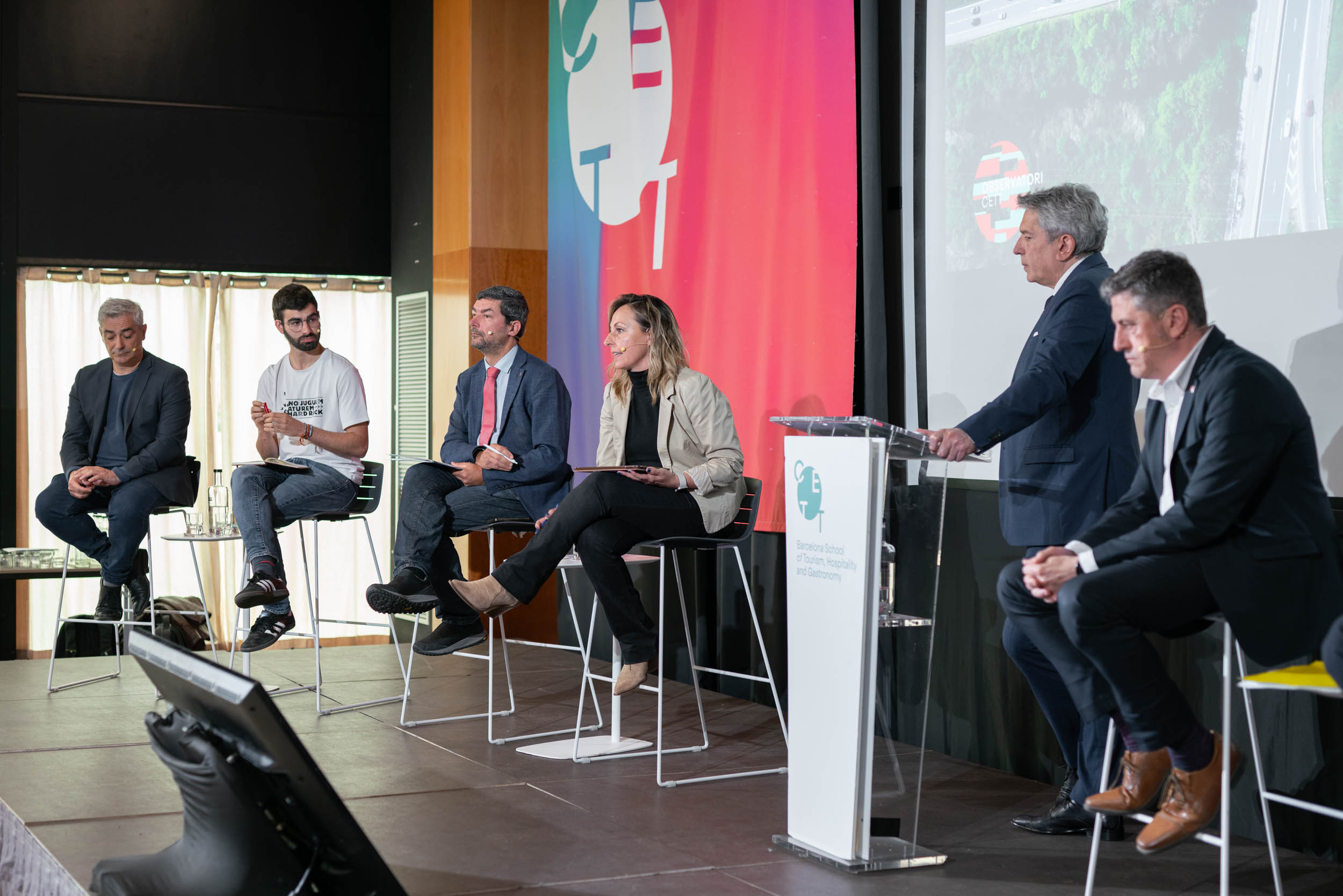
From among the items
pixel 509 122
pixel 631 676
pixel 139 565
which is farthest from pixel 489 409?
pixel 509 122

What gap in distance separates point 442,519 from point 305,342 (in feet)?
3.98

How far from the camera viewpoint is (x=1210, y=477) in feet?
8.22

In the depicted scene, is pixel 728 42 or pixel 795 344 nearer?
pixel 795 344

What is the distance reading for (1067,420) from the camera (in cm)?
335

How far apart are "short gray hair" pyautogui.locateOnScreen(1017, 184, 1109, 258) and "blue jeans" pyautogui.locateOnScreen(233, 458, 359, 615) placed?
2.84 metres

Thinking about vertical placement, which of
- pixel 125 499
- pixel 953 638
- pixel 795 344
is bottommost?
pixel 953 638

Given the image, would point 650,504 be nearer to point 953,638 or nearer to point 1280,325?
point 953,638

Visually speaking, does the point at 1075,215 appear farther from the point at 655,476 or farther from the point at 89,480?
the point at 89,480

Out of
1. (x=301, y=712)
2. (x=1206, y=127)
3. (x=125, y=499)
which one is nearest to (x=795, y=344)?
(x=1206, y=127)

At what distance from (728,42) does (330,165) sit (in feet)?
10.6

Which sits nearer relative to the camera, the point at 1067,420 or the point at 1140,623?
the point at 1140,623

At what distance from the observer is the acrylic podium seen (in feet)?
9.55

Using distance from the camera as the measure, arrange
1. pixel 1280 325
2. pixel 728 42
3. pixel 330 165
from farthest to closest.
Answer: pixel 330 165, pixel 728 42, pixel 1280 325

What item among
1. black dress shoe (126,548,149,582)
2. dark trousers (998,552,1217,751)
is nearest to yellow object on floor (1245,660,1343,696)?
dark trousers (998,552,1217,751)
